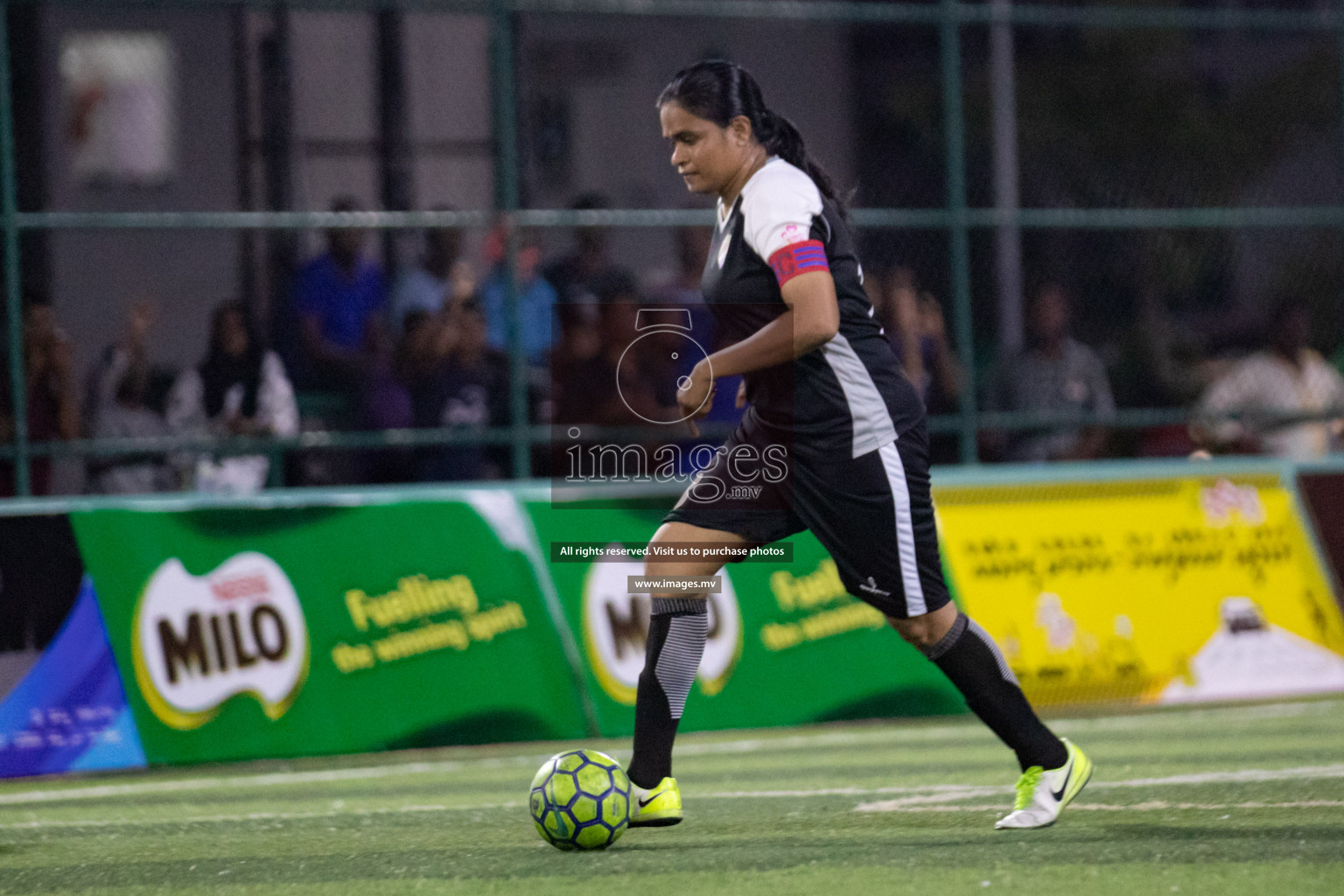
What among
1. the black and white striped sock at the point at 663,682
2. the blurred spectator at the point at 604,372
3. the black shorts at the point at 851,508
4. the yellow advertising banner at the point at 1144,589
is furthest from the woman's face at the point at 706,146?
the blurred spectator at the point at 604,372

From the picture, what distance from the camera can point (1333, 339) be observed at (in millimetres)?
12781

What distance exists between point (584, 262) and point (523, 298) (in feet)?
1.91

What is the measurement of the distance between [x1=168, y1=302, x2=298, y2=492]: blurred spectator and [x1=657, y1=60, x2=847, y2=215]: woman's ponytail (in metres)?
5.01

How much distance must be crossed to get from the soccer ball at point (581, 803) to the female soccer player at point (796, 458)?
193mm

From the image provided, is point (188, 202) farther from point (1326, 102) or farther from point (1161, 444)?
point (1326, 102)

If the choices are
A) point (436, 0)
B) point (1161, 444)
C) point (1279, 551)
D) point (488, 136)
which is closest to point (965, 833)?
point (1279, 551)

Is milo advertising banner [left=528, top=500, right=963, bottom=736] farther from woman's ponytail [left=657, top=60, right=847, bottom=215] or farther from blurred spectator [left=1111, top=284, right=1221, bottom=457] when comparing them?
blurred spectator [left=1111, top=284, right=1221, bottom=457]

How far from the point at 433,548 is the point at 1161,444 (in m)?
6.43

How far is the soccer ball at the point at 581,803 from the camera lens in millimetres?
5188

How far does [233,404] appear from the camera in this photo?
10047 mm

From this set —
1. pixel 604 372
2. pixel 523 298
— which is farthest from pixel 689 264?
pixel 523 298

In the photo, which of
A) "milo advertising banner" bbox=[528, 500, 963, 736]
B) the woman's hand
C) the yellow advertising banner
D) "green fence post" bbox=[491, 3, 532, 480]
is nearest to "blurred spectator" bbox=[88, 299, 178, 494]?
"green fence post" bbox=[491, 3, 532, 480]

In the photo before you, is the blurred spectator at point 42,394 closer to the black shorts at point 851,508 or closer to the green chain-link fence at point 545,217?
the green chain-link fence at point 545,217

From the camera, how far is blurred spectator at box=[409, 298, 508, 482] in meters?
10.4
